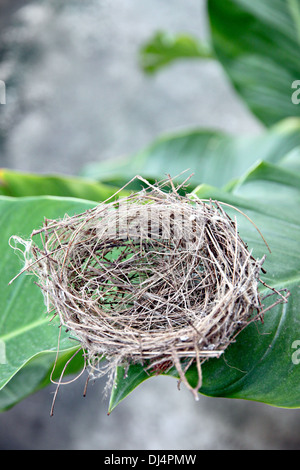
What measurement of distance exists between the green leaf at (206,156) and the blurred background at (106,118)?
0.79 m

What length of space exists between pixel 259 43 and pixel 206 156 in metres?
0.33

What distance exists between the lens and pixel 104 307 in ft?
1.96

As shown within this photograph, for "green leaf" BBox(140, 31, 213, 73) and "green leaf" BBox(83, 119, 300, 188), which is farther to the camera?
"green leaf" BBox(140, 31, 213, 73)

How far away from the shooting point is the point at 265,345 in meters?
0.60

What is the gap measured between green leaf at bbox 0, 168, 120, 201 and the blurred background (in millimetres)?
939

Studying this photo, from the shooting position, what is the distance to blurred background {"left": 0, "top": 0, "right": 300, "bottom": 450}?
62.4 inches

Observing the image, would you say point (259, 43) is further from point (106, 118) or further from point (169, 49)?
point (106, 118)

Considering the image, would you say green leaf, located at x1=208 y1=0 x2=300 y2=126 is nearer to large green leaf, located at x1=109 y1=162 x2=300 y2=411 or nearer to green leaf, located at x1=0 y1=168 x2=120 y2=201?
green leaf, located at x1=0 y1=168 x2=120 y2=201

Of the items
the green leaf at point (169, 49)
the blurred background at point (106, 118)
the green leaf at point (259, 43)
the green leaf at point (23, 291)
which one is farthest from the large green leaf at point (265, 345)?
the green leaf at point (169, 49)

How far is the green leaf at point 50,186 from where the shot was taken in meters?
0.95

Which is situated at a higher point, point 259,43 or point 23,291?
point 259,43

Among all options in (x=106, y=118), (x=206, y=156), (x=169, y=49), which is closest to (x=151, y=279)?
(x=206, y=156)

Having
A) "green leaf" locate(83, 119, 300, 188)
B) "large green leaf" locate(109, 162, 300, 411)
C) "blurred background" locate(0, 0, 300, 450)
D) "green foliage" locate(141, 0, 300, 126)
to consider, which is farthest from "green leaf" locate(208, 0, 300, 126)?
"blurred background" locate(0, 0, 300, 450)
